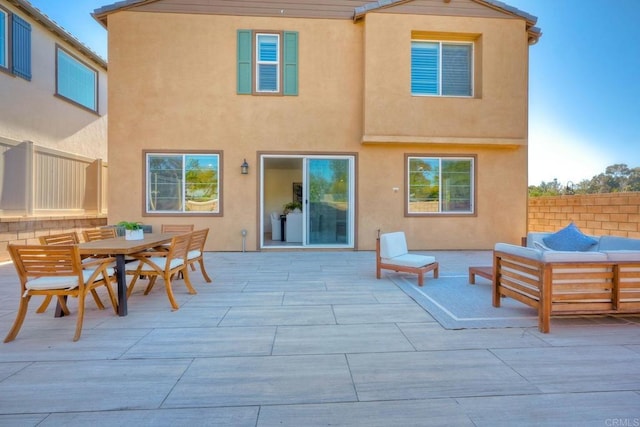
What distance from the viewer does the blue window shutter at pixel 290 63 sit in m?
8.13

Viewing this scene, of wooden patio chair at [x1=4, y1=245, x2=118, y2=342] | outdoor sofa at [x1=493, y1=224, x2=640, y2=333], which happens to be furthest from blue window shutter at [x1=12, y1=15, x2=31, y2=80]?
outdoor sofa at [x1=493, y1=224, x2=640, y2=333]

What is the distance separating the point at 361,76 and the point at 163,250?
630 cm

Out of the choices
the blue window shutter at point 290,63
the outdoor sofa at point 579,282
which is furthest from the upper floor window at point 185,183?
the outdoor sofa at point 579,282

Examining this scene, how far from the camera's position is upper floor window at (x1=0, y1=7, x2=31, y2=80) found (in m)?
Answer: 7.66

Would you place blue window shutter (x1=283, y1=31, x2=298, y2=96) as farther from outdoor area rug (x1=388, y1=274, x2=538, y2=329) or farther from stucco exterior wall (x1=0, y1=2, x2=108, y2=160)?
stucco exterior wall (x1=0, y1=2, x2=108, y2=160)

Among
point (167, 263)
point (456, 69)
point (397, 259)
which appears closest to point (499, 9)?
point (456, 69)

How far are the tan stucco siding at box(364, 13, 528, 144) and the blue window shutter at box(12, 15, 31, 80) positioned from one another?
329 inches

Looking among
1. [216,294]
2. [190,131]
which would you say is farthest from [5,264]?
[216,294]

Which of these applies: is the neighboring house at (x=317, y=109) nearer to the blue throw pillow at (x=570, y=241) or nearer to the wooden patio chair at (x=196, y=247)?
the wooden patio chair at (x=196, y=247)

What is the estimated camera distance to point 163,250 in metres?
4.46

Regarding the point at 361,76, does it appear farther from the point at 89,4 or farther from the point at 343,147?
the point at 89,4

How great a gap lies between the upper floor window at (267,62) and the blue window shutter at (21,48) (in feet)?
17.3

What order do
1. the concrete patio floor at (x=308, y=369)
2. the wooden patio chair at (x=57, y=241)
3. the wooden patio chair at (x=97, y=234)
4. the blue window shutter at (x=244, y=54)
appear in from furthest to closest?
the blue window shutter at (x=244, y=54) < the wooden patio chair at (x=97, y=234) < the wooden patio chair at (x=57, y=241) < the concrete patio floor at (x=308, y=369)

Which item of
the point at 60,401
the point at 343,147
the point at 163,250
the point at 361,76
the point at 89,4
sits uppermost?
the point at 89,4
